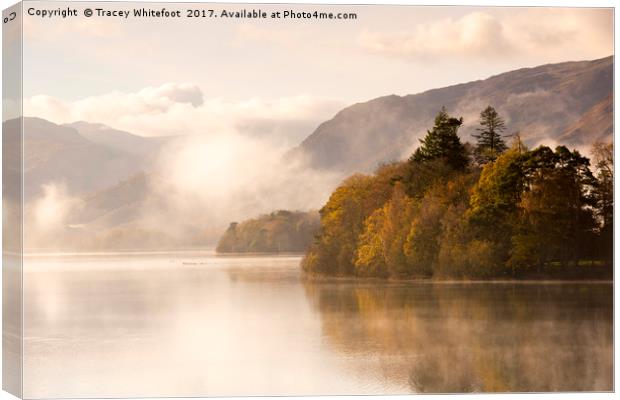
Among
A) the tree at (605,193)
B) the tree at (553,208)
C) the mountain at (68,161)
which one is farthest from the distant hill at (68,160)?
the tree at (605,193)

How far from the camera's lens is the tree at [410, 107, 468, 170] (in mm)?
16375

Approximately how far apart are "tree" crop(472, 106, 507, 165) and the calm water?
2.00 m

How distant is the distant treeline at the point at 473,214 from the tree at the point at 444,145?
0.05ft

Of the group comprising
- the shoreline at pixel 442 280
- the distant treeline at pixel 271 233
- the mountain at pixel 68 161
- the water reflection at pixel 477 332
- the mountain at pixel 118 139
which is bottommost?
the water reflection at pixel 477 332

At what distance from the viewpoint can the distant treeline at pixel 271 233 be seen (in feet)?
54.1

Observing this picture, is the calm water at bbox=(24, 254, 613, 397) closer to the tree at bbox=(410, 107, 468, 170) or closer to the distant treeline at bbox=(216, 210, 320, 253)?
the distant treeline at bbox=(216, 210, 320, 253)

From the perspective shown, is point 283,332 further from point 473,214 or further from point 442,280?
point 473,214

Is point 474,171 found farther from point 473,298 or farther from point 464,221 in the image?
point 473,298

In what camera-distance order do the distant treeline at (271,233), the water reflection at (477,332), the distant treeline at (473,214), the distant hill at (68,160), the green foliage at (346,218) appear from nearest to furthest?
the distant hill at (68,160) → the water reflection at (477,332) → the distant treeline at (473,214) → the distant treeline at (271,233) → the green foliage at (346,218)

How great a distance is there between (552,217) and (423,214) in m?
1.98

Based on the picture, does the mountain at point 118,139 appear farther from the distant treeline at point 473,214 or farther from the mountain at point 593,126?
the mountain at point 593,126

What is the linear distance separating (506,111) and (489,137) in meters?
0.49

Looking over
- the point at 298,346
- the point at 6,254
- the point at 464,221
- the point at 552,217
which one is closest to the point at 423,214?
the point at 464,221

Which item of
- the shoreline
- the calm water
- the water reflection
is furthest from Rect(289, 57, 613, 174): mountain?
the water reflection
